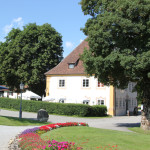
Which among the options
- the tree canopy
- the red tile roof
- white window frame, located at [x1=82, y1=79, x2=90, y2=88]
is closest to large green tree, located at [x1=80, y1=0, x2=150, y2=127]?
the tree canopy

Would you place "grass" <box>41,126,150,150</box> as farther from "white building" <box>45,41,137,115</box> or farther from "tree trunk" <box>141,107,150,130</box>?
"white building" <box>45,41,137,115</box>

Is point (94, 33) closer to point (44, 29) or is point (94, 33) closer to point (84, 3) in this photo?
point (84, 3)

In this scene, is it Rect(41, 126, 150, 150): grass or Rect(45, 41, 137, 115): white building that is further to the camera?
Rect(45, 41, 137, 115): white building

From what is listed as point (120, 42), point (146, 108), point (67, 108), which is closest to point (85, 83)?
point (67, 108)

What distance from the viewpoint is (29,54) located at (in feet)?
144

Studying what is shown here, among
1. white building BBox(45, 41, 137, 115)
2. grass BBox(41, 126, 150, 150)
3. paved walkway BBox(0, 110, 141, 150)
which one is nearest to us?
grass BBox(41, 126, 150, 150)

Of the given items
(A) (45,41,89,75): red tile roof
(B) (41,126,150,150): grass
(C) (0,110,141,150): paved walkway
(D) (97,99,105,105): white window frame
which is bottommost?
(C) (0,110,141,150): paved walkway

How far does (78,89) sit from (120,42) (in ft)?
68.0

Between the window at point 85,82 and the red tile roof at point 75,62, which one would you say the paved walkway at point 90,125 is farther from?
the red tile roof at point 75,62

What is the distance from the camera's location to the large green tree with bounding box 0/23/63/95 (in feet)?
143

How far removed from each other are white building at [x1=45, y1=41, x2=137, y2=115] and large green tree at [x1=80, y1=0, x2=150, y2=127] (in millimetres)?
15913

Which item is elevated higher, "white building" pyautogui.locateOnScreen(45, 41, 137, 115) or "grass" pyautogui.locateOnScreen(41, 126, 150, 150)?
"white building" pyautogui.locateOnScreen(45, 41, 137, 115)

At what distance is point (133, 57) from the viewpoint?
53.7ft

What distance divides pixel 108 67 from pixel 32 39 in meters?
29.9
